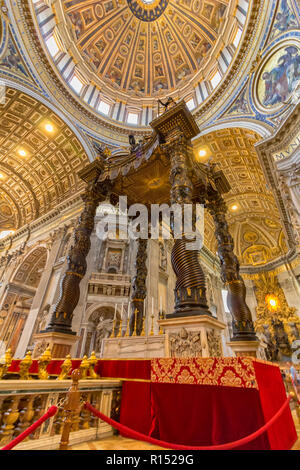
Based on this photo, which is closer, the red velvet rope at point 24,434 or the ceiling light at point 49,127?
the red velvet rope at point 24,434

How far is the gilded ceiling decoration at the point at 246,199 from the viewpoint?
496 inches

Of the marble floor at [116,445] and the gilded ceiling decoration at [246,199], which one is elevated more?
the gilded ceiling decoration at [246,199]

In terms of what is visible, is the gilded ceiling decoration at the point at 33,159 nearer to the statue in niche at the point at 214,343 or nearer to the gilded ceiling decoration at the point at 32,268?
the gilded ceiling decoration at the point at 32,268

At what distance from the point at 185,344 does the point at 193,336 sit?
0.59 feet

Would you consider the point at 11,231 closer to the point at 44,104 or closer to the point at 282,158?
the point at 44,104

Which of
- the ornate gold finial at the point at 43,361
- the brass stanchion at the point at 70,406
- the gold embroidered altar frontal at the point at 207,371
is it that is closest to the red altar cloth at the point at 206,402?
the gold embroidered altar frontal at the point at 207,371

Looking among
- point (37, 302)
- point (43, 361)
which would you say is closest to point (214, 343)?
point (43, 361)

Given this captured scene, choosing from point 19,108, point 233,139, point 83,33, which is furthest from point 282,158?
point 83,33

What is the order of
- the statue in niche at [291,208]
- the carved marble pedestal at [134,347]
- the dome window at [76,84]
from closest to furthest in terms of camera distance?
the carved marble pedestal at [134,347] → the statue in niche at [291,208] → the dome window at [76,84]

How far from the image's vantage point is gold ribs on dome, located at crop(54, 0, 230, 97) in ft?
49.9

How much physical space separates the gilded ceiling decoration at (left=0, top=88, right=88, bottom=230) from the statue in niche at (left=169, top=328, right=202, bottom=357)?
1372 centimetres

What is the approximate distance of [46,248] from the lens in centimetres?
1503

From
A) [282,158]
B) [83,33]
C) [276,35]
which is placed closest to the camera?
[282,158]

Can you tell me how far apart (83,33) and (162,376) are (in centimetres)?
2212
